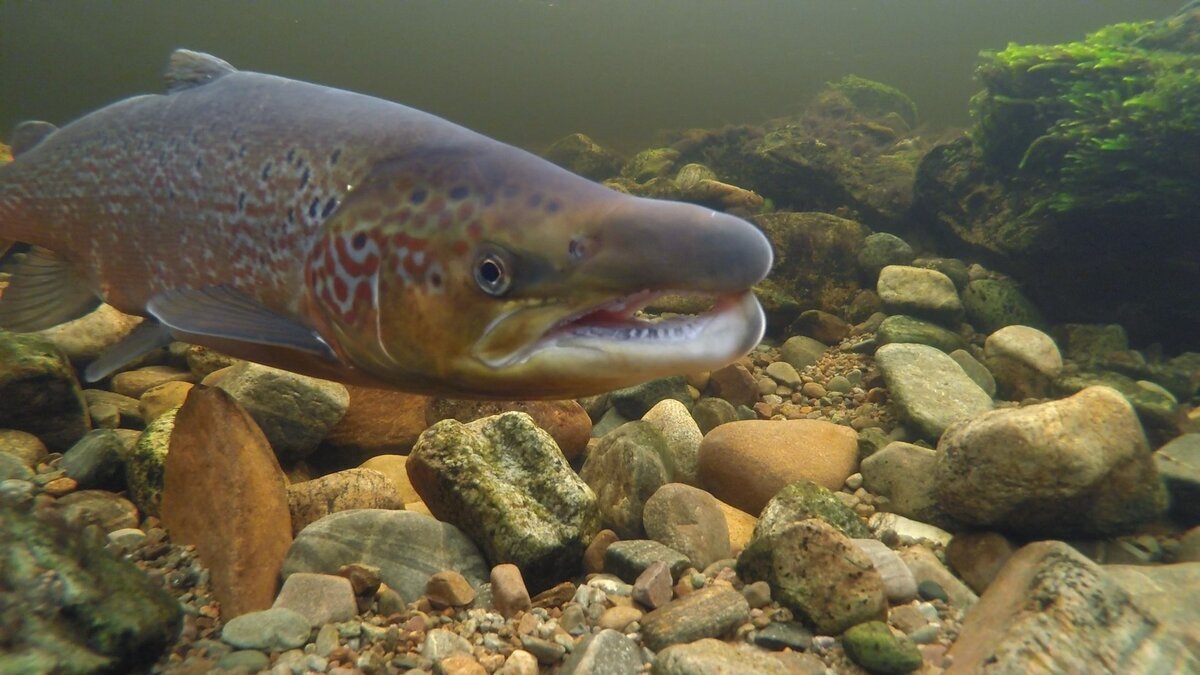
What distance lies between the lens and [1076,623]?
2174 mm

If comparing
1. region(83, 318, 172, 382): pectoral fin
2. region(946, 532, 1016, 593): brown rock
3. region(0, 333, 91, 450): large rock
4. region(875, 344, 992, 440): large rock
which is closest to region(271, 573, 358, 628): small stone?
region(83, 318, 172, 382): pectoral fin

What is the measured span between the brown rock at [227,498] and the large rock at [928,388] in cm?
413

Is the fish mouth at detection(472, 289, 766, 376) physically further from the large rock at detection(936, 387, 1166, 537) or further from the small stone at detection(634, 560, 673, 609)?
the large rock at detection(936, 387, 1166, 537)

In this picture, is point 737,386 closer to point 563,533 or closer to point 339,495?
point 563,533

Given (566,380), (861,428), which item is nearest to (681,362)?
(566,380)

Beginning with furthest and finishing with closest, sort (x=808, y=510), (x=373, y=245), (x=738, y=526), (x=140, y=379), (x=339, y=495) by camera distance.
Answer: (x=140, y=379)
(x=738, y=526)
(x=339, y=495)
(x=808, y=510)
(x=373, y=245)

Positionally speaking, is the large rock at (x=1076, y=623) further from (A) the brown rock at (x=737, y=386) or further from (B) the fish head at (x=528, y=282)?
(A) the brown rock at (x=737, y=386)

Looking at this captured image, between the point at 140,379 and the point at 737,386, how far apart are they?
4.53 meters

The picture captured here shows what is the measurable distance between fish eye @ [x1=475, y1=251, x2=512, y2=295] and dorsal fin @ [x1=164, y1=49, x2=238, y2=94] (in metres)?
1.84

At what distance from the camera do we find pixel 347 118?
204cm

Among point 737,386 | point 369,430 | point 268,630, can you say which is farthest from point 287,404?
point 737,386

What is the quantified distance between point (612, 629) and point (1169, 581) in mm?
2360

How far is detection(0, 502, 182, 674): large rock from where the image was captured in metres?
1.45

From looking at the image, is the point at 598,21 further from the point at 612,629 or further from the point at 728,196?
the point at 612,629
